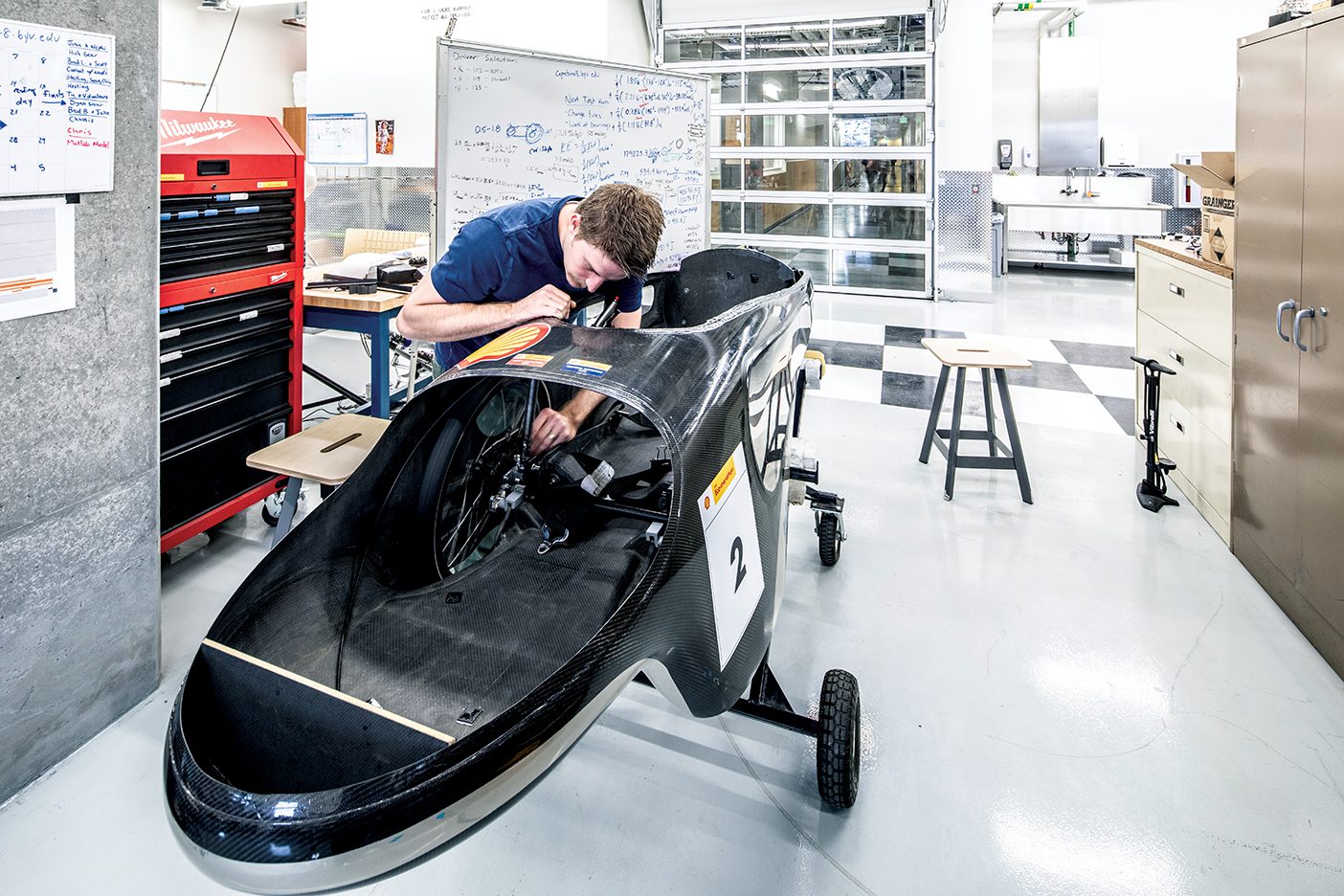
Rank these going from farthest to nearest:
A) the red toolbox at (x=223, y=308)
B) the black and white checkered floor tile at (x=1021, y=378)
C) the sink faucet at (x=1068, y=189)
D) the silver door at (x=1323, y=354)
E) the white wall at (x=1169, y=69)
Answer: the sink faucet at (x=1068, y=189) → the white wall at (x=1169, y=69) → the black and white checkered floor tile at (x=1021, y=378) → the red toolbox at (x=223, y=308) → the silver door at (x=1323, y=354)

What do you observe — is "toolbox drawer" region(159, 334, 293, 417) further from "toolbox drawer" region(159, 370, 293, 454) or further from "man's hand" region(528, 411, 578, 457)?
"man's hand" region(528, 411, 578, 457)

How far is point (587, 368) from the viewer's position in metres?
1.40

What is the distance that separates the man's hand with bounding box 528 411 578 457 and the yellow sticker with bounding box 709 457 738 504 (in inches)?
20.3

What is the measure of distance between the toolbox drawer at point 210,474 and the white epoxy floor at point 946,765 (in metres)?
0.23

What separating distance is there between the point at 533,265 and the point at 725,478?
105 cm

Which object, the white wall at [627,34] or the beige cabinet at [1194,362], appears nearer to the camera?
the beige cabinet at [1194,362]

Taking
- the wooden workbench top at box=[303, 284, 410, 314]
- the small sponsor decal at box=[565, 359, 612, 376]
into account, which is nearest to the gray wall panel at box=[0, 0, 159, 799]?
the small sponsor decal at box=[565, 359, 612, 376]

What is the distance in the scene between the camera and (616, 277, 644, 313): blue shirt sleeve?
2326 millimetres

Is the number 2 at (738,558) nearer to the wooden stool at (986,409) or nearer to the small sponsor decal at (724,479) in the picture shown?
the small sponsor decal at (724,479)

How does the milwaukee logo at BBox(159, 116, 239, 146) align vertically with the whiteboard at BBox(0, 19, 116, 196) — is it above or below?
above

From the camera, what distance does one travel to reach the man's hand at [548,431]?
5.89 feet

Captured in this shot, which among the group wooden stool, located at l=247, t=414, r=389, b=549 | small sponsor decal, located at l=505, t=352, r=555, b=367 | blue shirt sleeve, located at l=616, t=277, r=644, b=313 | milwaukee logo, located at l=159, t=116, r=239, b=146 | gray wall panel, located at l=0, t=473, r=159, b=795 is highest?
milwaukee logo, located at l=159, t=116, r=239, b=146

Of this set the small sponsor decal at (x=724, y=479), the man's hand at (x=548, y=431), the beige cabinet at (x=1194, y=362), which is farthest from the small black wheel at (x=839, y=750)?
the beige cabinet at (x=1194, y=362)

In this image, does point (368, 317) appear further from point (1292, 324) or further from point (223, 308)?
point (1292, 324)
